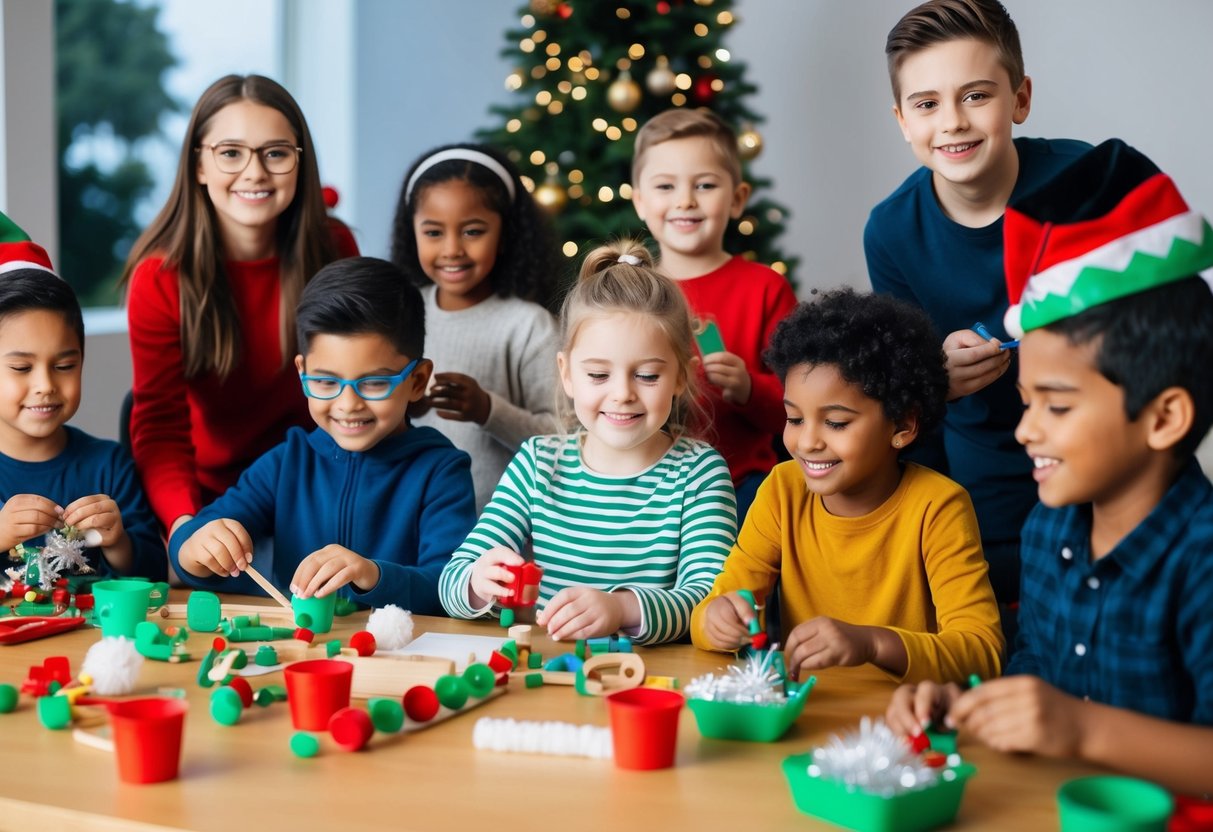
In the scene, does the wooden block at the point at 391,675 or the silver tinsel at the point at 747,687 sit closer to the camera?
the silver tinsel at the point at 747,687

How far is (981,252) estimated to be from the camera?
7.49ft

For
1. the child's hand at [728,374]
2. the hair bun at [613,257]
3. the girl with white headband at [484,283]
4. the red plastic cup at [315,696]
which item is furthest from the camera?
the girl with white headband at [484,283]

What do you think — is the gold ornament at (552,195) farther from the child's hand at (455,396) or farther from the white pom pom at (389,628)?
the white pom pom at (389,628)

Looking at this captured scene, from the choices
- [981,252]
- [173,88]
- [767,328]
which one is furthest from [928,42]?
[173,88]

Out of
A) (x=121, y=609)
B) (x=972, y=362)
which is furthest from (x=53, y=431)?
(x=972, y=362)

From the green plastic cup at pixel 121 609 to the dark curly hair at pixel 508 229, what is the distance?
144 cm

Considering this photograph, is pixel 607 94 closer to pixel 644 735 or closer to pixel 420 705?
pixel 420 705

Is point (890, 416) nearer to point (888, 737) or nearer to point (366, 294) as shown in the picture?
point (888, 737)

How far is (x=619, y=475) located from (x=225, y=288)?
1.08 metres

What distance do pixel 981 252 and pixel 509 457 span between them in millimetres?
1234

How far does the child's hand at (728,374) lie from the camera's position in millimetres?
2451

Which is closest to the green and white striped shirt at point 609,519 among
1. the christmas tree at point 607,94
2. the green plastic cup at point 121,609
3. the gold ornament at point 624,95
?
the green plastic cup at point 121,609

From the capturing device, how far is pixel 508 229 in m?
3.08

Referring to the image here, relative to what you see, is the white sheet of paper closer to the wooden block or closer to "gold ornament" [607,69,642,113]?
the wooden block
